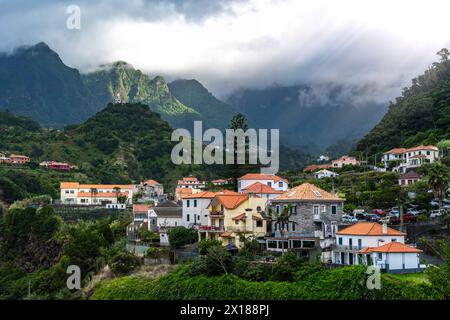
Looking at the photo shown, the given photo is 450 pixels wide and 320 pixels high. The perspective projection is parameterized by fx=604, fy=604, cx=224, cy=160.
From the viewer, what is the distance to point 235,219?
Answer: 47.9 meters

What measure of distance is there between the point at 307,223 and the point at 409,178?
25817mm

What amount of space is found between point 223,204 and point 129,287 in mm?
10592

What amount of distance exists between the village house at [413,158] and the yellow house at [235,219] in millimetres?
30403

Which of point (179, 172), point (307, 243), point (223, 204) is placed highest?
point (179, 172)

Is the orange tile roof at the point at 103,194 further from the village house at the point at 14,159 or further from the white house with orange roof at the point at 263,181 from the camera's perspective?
the white house with orange roof at the point at 263,181

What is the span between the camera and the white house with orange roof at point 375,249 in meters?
36.9

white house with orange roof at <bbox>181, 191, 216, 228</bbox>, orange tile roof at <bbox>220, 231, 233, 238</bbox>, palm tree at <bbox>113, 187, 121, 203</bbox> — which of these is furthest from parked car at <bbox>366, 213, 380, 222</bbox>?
palm tree at <bbox>113, 187, 121, 203</bbox>

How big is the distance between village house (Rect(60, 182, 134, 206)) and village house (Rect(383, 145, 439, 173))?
42.4m

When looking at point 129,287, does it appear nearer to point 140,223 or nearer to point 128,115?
point 140,223

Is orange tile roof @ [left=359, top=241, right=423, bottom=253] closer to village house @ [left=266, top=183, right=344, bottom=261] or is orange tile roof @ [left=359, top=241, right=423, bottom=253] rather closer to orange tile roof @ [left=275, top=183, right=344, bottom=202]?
village house @ [left=266, top=183, right=344, bottom=261]

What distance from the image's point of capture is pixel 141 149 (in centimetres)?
13400

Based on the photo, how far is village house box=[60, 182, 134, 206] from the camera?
95.8 meters

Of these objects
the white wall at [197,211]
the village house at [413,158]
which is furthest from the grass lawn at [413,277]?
the village house at [413,158]

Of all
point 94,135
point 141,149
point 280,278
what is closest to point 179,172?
point 141,149
